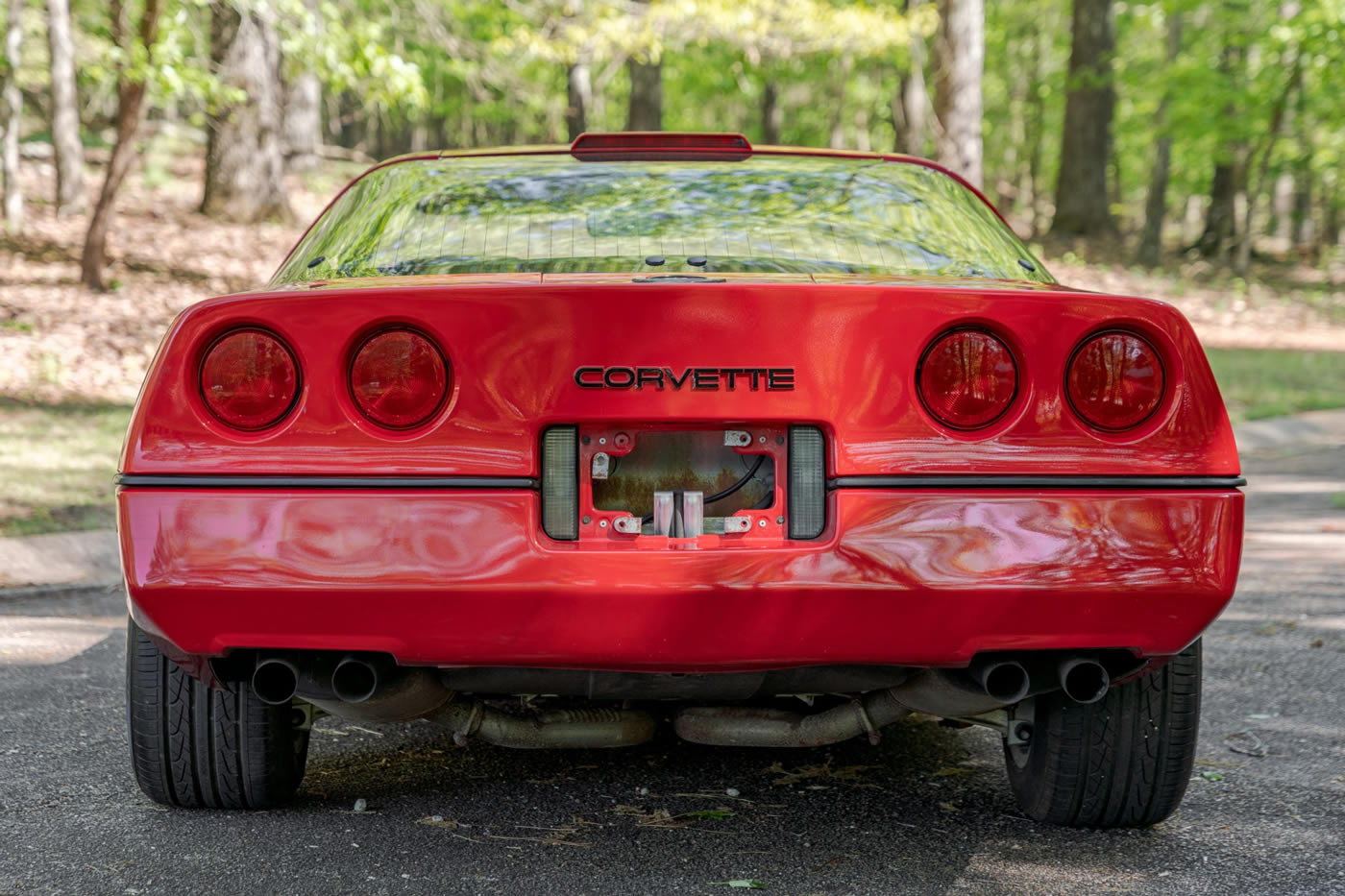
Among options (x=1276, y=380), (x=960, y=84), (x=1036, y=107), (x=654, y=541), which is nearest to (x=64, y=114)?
(x=960, y=84)

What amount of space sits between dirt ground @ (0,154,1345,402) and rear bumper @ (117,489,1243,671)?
848cm

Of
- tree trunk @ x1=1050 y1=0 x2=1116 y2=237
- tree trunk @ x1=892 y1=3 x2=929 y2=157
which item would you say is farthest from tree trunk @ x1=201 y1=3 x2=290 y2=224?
tree trunk @ x1=1050 y1=0 x2=1116 y2=237

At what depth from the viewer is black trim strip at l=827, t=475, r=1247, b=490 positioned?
2.41 meters

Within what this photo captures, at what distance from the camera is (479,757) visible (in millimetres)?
3475

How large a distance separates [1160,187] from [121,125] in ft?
65.7

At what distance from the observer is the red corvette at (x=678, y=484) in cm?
238

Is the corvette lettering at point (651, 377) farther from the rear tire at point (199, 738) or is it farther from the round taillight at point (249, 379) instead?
the rear tire at point (199, 738)

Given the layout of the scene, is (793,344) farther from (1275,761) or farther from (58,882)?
(1275,761)

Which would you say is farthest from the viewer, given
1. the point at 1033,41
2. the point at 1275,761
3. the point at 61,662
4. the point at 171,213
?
the point at 1033,41

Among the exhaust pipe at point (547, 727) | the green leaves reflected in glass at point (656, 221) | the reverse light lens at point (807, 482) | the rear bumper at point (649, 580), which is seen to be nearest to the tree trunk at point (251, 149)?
the green leaves reflected in glass at point (656, 221)

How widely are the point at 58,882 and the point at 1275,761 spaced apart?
2.84 meters

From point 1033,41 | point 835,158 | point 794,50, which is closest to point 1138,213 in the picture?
point 1033,41

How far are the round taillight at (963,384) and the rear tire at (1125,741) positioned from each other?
0.70 metres

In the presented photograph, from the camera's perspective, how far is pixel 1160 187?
26.1 meters
